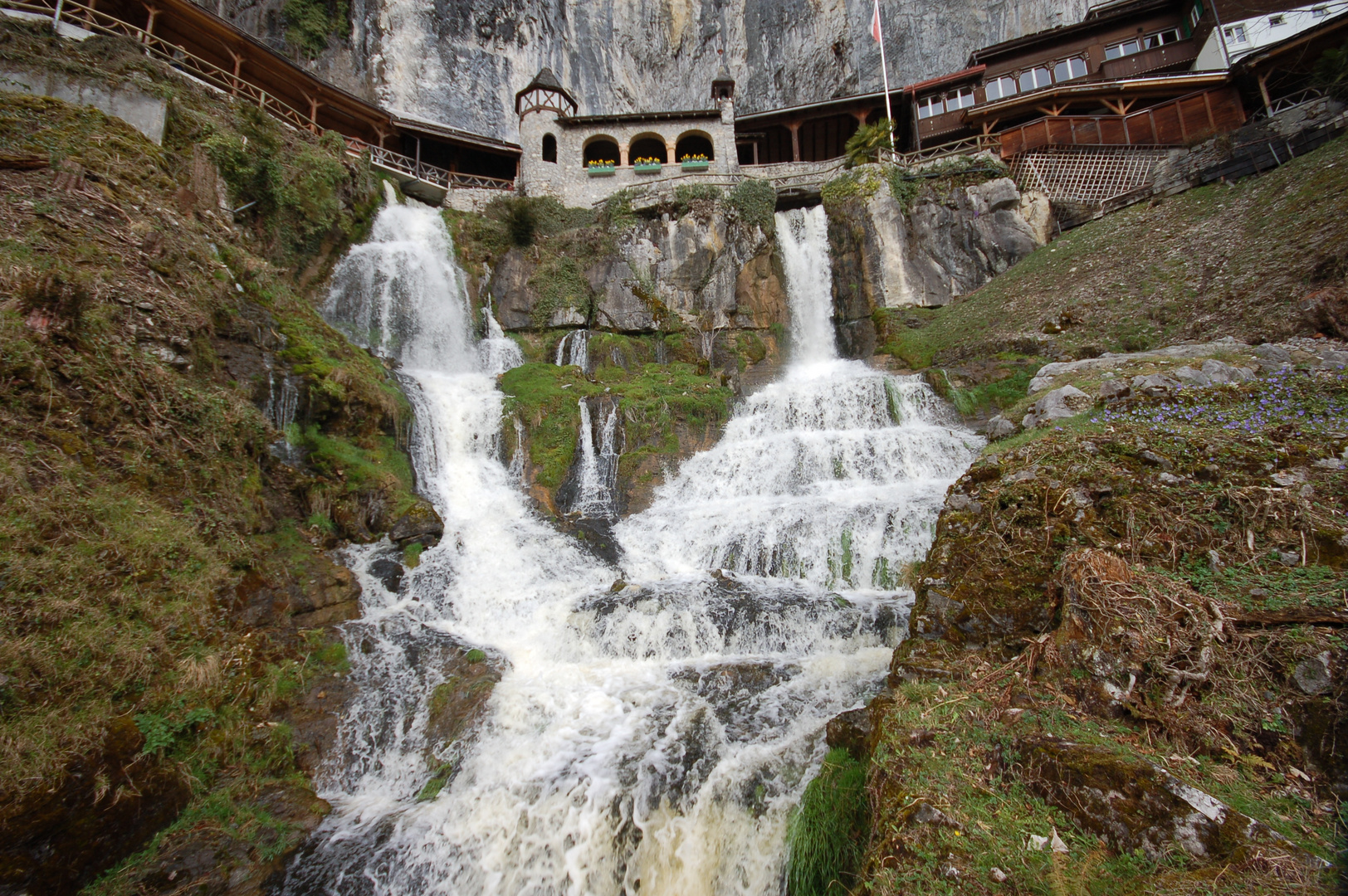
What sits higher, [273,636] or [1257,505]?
[1257,505]

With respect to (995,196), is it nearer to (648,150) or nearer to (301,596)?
(648,150)

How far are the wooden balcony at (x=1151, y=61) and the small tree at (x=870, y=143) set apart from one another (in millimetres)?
9893

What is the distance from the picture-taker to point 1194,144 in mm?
19516

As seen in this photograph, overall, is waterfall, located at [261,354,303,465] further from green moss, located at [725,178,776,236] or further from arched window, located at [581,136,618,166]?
arched window, located at [581,136,618,166]

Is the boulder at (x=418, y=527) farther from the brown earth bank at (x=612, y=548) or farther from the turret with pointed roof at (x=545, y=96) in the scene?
the turret with pointed roof at (x=545, y=96)

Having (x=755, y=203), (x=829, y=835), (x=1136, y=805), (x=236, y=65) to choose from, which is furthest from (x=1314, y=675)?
(x=236, y=65)

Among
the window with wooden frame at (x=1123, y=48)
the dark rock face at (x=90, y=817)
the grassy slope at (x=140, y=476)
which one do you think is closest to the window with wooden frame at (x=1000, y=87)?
the window with wooden frame at (x=1123, y=48)

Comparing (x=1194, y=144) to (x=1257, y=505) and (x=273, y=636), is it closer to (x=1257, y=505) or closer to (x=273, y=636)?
(x=1257, y=505)

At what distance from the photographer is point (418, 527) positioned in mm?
11117

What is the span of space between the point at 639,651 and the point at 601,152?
85.7 ft

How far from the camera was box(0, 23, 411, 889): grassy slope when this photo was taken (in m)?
5.22

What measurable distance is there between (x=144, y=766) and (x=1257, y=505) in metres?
9.37

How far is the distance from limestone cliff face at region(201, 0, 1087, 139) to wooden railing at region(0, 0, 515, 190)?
15.4 ft

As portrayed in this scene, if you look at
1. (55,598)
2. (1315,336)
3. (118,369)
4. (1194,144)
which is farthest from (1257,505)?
(1194,144)
